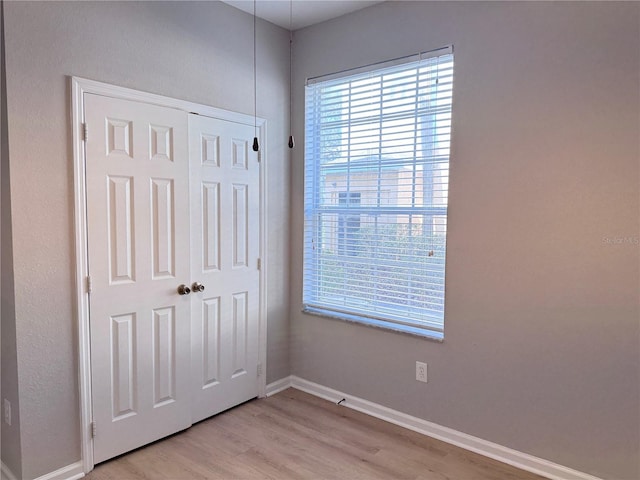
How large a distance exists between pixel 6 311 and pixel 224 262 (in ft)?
4.08

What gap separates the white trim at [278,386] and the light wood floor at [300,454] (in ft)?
0.99

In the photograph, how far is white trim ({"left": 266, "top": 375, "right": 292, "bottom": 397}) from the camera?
336cm

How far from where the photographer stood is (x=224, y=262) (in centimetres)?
299

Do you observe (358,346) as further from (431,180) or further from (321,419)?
(431,180)

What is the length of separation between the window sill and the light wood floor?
2.09 feet

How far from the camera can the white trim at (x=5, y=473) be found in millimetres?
2222

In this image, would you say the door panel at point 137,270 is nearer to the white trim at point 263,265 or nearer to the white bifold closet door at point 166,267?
the white bifold closet door at point 166,267

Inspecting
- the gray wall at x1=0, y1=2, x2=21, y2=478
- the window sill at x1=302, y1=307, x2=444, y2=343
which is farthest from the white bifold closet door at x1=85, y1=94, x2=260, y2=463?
the window sill at x1=302, y1=307, x2=444, y2=343

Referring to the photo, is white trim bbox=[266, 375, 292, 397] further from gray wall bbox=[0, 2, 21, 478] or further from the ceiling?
the ceiling

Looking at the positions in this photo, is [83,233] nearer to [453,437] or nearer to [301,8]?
[301,8]

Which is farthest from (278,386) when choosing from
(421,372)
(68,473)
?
(68,473)

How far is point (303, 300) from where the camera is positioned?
3.44 metres

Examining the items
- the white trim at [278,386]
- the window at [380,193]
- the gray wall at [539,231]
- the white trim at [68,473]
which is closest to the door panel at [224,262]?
the white trim at [278,386]

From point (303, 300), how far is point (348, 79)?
5.57ft
